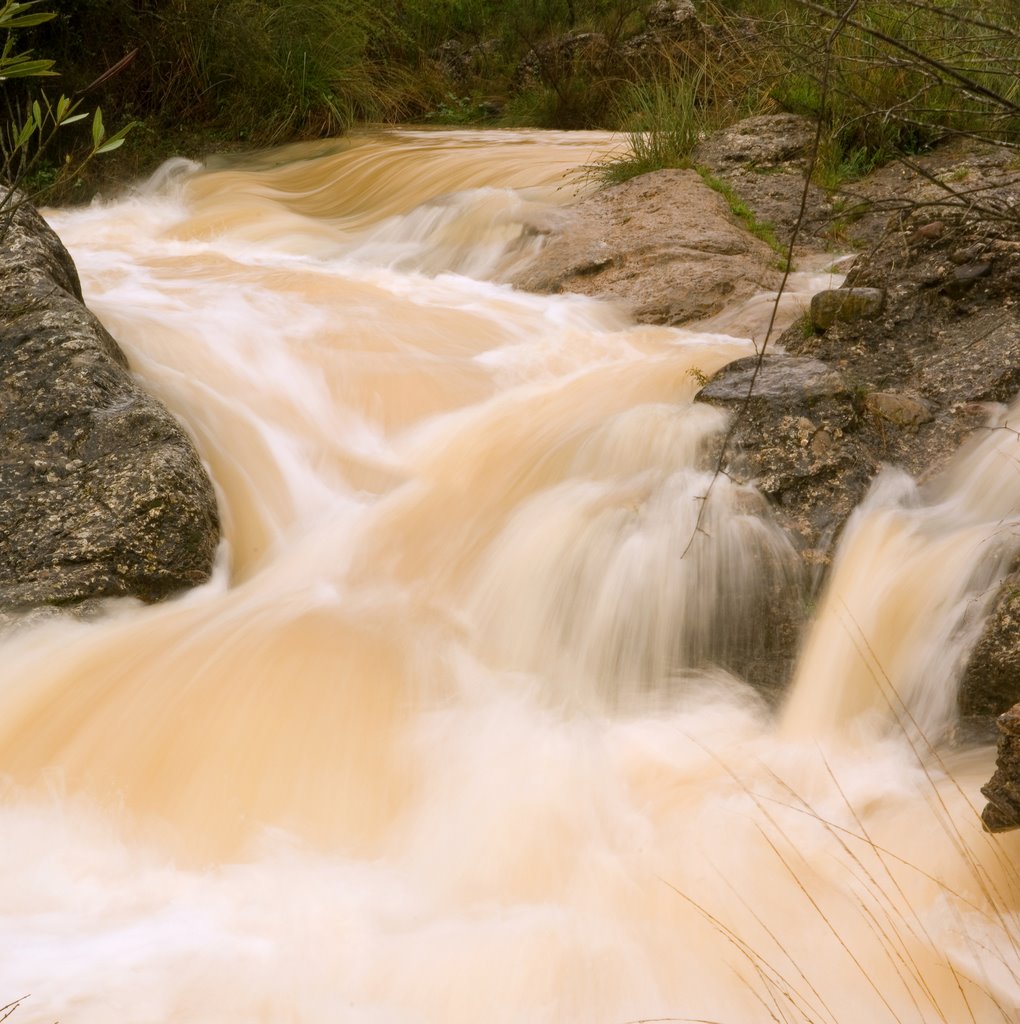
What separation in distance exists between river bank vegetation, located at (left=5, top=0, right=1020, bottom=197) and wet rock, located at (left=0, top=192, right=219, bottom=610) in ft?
14.3

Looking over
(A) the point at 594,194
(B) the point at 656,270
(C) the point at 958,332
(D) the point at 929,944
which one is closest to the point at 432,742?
(D) the point at 929,944

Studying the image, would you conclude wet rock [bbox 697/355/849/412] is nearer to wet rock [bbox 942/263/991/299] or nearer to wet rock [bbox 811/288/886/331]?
wet rock [bbox 811/288/886/331]

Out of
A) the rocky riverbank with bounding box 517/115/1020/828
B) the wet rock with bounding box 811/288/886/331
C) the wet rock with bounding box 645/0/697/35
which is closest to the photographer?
the rocky riverbank with bounding box 517/115/1020/828

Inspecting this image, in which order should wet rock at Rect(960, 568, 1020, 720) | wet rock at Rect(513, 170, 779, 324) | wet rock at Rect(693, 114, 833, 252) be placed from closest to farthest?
1. wet rock at Rect(960, 568, 1020, 720)
2. wet rock at Rect(513, 170, 779, 324)
3. wet rock at Rect(693, 114, 833, 252)

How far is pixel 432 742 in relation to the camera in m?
3.09

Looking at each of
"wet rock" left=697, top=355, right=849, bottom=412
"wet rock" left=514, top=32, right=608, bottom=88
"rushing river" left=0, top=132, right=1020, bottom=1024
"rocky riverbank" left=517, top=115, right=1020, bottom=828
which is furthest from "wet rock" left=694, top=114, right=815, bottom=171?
"wet rock" left=514, top=32, right=608, bottom=88

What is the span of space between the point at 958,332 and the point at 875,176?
2831mm

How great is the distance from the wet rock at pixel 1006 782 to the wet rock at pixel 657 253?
355cm

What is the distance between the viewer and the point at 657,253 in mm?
6090

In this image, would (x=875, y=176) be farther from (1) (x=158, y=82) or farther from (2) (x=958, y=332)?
(1) (x=158, y=82)

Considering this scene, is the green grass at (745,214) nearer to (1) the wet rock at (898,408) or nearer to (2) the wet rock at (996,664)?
(1) the wet rock at (898,408)

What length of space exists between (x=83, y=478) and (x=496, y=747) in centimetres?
171

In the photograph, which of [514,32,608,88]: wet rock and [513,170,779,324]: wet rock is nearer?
[513,170,779,324]: wet rock

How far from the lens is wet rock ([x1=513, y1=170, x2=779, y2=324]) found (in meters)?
5.68
